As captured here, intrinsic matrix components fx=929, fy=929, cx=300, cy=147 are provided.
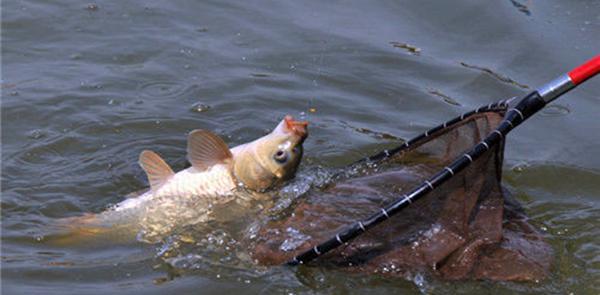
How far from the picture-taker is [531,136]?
20.0 feet

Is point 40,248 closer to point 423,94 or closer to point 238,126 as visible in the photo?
point 238,126

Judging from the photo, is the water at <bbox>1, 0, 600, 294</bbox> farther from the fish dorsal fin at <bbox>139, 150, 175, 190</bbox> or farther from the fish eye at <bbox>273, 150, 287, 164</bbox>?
the fish eye at <bbox>273, 150, 287, 164</bbox>

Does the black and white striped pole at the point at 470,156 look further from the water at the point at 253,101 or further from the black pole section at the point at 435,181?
the water at the point at 253,101

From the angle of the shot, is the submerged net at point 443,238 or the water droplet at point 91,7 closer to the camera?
the submerged net at point 443,238

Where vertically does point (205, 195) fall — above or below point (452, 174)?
above

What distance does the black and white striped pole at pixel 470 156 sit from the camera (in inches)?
147

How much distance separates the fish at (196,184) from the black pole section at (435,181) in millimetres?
731

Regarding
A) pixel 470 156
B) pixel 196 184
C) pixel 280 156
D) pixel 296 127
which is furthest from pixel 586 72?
pixel 196 184

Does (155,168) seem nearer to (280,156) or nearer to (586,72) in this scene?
Result: (280,156)

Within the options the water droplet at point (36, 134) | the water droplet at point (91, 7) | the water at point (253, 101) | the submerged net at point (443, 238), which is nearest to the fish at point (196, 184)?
the water at point (253, 101)

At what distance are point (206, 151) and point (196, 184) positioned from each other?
0.61 ft

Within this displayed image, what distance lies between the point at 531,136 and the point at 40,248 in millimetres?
3268

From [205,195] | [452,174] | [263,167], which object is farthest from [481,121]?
[205,195]

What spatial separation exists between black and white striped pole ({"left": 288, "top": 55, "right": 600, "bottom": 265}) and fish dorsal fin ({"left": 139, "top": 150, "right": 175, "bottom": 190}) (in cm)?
101
